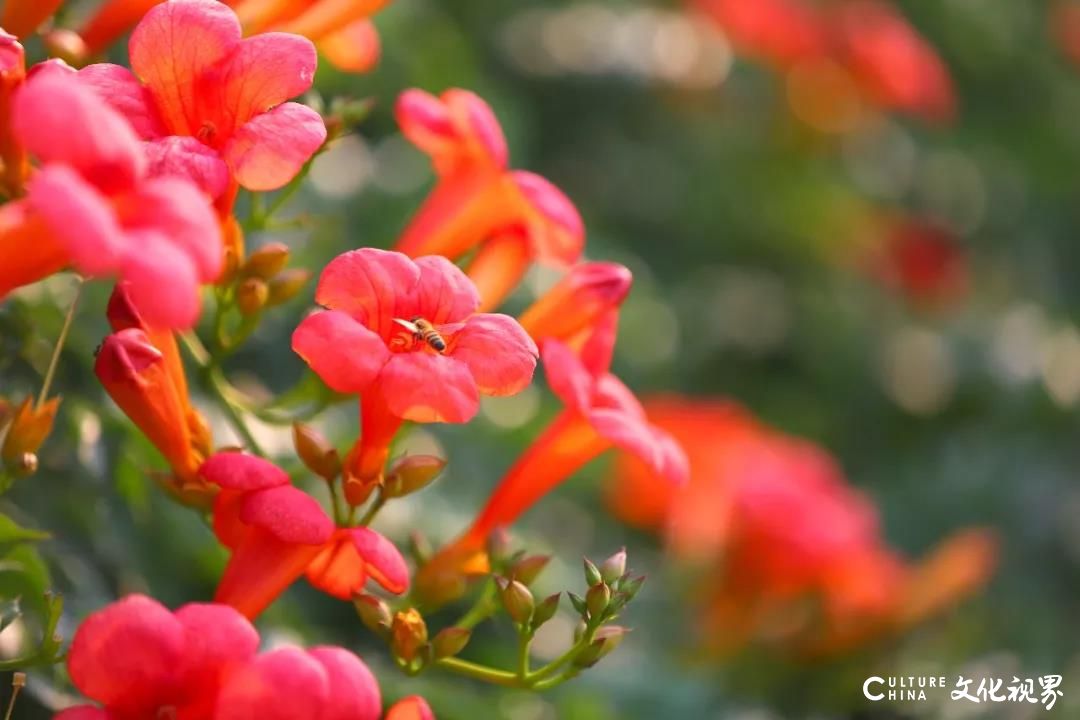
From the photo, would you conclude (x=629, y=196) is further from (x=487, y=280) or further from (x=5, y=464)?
(x=5, y=464)

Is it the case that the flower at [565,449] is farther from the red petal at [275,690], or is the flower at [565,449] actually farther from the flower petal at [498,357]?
the red petal at [275,690]

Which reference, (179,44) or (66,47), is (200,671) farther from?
(66,47)

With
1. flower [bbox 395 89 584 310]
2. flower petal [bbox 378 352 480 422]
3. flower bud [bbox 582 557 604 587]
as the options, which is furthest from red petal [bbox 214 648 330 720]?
flower [bbox 395 89 584 310]

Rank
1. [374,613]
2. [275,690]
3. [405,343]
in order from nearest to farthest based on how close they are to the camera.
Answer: [275,690] → [405,343] → [374,613]

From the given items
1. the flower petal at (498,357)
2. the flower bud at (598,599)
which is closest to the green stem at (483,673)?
the flower bud at (598,599)

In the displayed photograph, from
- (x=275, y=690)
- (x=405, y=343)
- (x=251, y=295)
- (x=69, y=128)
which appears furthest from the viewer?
(x=251, y=295)

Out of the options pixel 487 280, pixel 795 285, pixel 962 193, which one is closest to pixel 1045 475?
pixel 795 285

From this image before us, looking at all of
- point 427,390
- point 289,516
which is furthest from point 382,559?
point 427,390

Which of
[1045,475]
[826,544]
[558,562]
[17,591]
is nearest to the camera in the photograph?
[17,591]

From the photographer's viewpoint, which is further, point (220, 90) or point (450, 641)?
point (450, 641)
